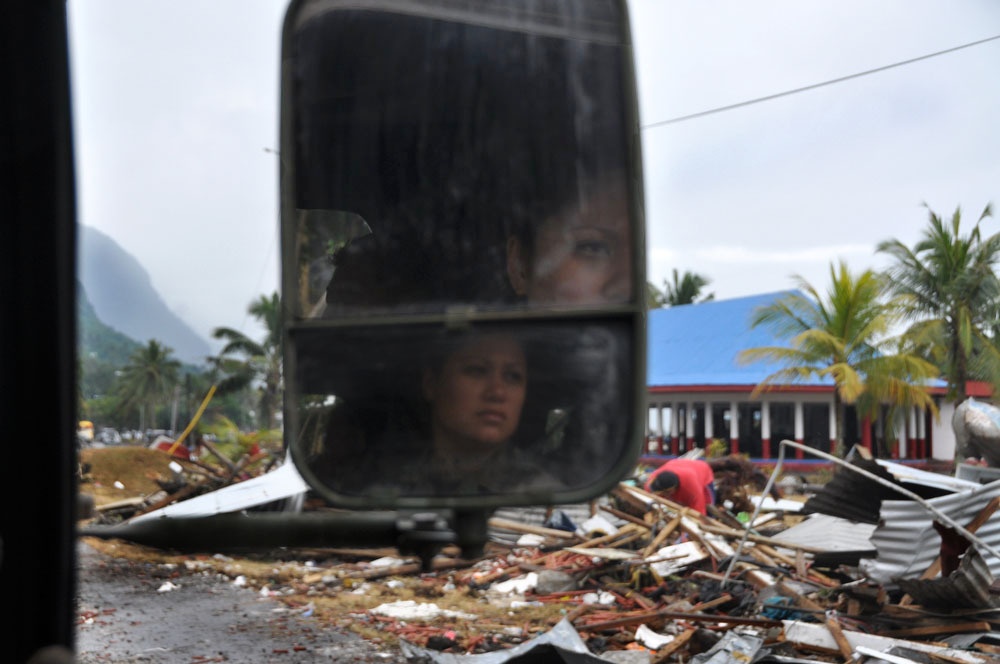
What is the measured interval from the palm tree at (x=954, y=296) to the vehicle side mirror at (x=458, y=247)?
25529mm

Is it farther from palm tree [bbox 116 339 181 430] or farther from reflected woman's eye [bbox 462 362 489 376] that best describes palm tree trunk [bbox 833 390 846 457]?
reflected woman's eye [bbox 462 362 489 376]

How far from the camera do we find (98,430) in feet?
4.15

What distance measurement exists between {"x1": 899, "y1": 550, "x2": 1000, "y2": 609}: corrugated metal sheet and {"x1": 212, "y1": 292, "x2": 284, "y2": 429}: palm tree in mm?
6333

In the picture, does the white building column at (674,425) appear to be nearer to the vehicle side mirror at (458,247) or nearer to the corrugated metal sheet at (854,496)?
the corrugated metal sheet at (854,496)

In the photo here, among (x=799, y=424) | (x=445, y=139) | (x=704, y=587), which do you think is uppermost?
(x=445, y=139)

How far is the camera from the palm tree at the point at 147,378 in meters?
1.19

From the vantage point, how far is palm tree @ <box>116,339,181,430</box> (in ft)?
3.91

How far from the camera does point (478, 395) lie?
69cm

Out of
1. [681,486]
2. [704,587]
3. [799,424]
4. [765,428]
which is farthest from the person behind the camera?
[765,428]

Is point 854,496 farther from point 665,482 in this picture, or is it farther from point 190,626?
point 190,626

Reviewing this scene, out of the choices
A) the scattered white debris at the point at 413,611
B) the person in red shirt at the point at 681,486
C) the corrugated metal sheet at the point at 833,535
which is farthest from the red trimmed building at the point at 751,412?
the scattered white debris at the point at 413,611

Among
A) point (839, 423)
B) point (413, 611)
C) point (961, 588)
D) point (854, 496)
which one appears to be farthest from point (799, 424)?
point (413, 611)

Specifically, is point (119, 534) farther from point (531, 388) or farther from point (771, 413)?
point (771, 413)

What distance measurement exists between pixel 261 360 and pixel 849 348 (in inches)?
942
